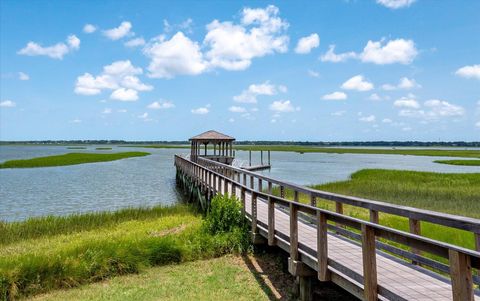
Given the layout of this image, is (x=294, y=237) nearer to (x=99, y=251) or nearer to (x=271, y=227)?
(x=271, y=227)

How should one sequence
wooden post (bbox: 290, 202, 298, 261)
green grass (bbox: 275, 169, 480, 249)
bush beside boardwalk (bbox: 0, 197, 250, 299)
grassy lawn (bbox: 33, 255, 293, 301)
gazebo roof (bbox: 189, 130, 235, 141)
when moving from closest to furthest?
wooden post (bbox: 290, 202, 298, 261) → grassy lawn (bbox: 33, 255, 293, 301) → bush beside boardwalk (bbox: 0, 197, 250, 299) → green grass (bbox: 275, 169, 480, 249) → gazebo roof (bbox: 189, 130, 235, 141)

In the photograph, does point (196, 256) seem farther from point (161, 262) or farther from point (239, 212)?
point (239, 212)

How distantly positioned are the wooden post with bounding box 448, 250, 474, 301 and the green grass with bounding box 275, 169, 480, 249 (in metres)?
9.05

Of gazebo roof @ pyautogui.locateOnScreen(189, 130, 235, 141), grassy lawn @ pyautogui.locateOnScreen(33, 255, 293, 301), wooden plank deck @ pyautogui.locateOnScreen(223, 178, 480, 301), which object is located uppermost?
gazebo roof @ pyautogui.locateOnScreen(189, 130, 235, 141)

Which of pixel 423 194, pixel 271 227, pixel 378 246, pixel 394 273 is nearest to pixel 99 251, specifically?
pixel 271 227

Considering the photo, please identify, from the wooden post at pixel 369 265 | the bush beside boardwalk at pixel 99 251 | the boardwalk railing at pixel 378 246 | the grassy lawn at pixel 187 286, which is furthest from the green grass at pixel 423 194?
the wooden post at pixel 369 265

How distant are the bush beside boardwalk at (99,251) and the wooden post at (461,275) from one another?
6.72 meters

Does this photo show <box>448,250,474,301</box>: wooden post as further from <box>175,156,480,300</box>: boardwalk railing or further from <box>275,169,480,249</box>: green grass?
<box>275,169,480,249</box>: green grass

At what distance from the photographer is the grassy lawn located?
7184 millimetres

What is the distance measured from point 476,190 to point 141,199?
20.7 m

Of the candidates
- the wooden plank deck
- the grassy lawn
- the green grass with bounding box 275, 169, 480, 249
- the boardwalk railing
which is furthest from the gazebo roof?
the wooden plank deck

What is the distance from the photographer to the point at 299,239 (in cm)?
732

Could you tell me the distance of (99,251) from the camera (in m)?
9.06

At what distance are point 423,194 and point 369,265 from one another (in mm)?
21067
